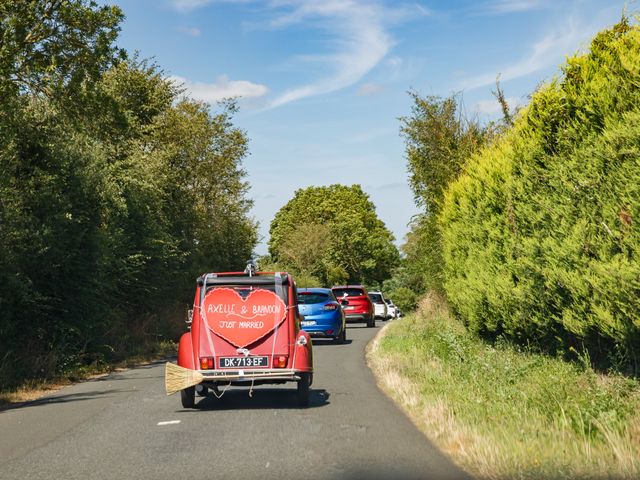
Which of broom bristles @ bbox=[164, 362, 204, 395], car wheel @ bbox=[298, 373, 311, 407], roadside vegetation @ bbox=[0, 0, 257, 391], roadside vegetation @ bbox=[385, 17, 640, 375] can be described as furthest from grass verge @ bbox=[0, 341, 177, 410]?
roadside vegetation @ bbox=[385, 17, 640, 375]

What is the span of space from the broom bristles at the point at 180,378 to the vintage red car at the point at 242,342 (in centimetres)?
1

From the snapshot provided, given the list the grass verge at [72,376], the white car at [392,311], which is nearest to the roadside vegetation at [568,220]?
the grass verge at [72,376]

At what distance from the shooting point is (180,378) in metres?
11.1

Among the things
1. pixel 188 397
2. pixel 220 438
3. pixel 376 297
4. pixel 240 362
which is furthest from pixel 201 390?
pixel 376 297

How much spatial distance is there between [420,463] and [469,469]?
1.65 feet

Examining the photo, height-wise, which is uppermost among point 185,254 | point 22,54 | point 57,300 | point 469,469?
point 22,54

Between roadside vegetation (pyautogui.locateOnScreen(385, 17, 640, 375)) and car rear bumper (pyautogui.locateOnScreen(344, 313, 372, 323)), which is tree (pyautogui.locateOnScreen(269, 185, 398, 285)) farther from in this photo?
roadside vegetation (pyautogui.locateOnScreen(385, 17, 640, 375))

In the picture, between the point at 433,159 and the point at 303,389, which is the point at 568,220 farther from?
the point at 433,159

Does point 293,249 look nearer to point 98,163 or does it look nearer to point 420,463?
point 98,163

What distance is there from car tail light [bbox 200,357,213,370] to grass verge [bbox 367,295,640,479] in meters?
2.85

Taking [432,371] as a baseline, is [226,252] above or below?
above

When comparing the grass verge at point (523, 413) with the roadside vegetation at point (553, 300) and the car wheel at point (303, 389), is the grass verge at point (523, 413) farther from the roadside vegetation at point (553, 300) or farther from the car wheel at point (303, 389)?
the car wheel at point (303, 389)

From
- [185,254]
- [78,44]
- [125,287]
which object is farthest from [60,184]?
[185,254]

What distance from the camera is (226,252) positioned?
131 feet
